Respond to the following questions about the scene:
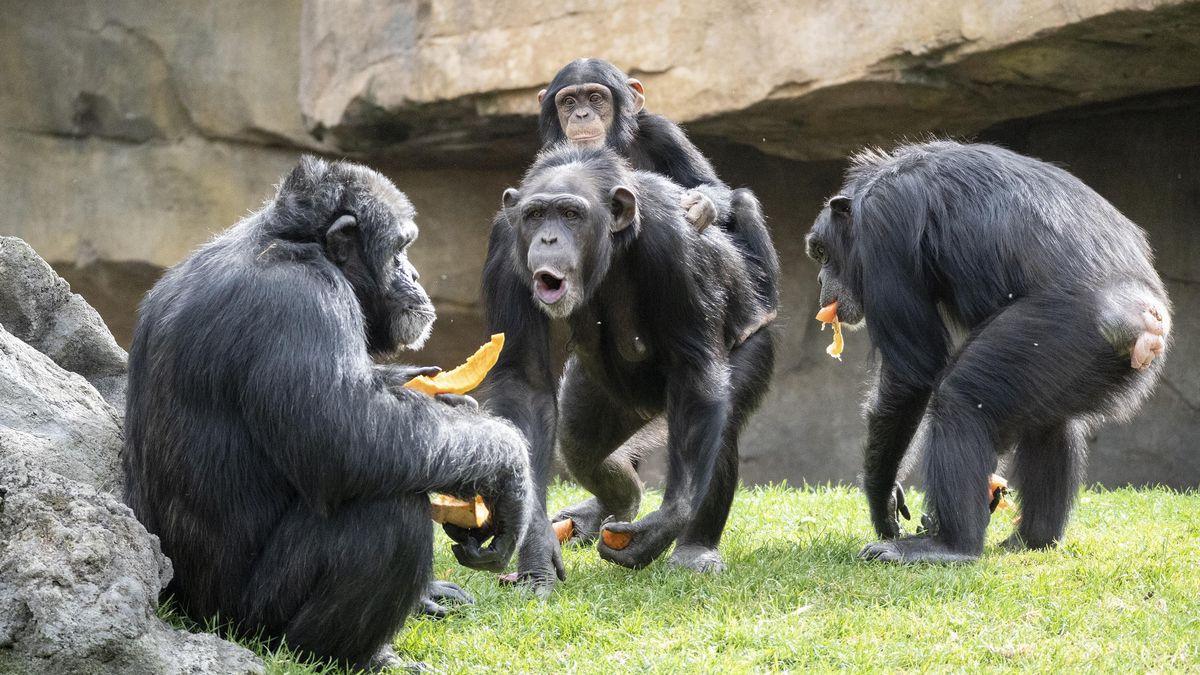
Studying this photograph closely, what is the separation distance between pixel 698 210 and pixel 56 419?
3.15 meters

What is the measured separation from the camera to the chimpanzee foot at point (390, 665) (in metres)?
4.82

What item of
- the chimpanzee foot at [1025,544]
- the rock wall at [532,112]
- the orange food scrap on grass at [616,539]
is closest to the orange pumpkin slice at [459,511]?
the orange food scrap on grass at [616,539]

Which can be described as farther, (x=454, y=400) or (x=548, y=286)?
(x=548, y=286)

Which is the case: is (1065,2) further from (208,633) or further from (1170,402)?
(208,633)

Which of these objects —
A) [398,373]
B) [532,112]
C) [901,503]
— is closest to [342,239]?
[398,373]

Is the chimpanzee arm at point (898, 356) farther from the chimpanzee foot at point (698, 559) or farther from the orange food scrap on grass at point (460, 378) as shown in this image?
the orange food scrap on grass at point (460, 378)

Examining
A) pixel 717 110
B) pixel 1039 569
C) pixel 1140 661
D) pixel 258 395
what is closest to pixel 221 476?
pixel 258 395

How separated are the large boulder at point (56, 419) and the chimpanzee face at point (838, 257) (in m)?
3.76

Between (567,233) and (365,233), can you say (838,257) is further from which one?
(365,233)

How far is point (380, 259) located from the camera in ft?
16.9

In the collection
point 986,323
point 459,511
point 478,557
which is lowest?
point 478,557

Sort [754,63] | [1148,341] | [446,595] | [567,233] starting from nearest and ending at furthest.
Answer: [446,595]
[567,233]
[1148,341]
[754,63]

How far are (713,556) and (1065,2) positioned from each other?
15.8ft

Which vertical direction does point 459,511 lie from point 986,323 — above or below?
below
